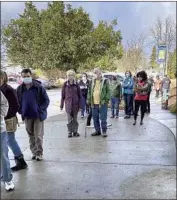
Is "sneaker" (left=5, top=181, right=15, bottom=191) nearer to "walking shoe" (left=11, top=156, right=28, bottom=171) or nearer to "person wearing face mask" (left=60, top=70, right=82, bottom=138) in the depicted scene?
"walking shoe" (left=11, top=156, right=28, bottom=171)

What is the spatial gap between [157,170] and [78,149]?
2.03 metres

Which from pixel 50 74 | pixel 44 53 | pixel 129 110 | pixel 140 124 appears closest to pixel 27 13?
pixel 44 53

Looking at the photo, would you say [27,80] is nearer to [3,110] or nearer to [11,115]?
[11,115]

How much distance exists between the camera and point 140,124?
10.6m

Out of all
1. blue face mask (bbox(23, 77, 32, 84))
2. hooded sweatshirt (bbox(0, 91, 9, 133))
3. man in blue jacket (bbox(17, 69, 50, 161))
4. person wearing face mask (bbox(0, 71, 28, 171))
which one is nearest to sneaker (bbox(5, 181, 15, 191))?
hooded sweatshirt (bbox(0, 91, 9, 133))

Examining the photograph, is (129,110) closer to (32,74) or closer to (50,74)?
(32,74)

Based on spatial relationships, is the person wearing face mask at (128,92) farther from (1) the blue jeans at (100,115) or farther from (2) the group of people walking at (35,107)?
(1) the blue jeans at (100,115)

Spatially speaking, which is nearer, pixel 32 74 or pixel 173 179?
pixel 173 179

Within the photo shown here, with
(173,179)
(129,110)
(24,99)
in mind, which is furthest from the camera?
(129,110)

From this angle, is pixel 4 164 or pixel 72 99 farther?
pixel 72 99

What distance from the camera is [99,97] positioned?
8.69 metres

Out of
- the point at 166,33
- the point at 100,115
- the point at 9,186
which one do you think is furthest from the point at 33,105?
the point at 166,33

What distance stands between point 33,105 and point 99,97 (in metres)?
2.73

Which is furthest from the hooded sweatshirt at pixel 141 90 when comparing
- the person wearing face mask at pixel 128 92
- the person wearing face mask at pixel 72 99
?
the person wearing face mask at pixel 72 99
